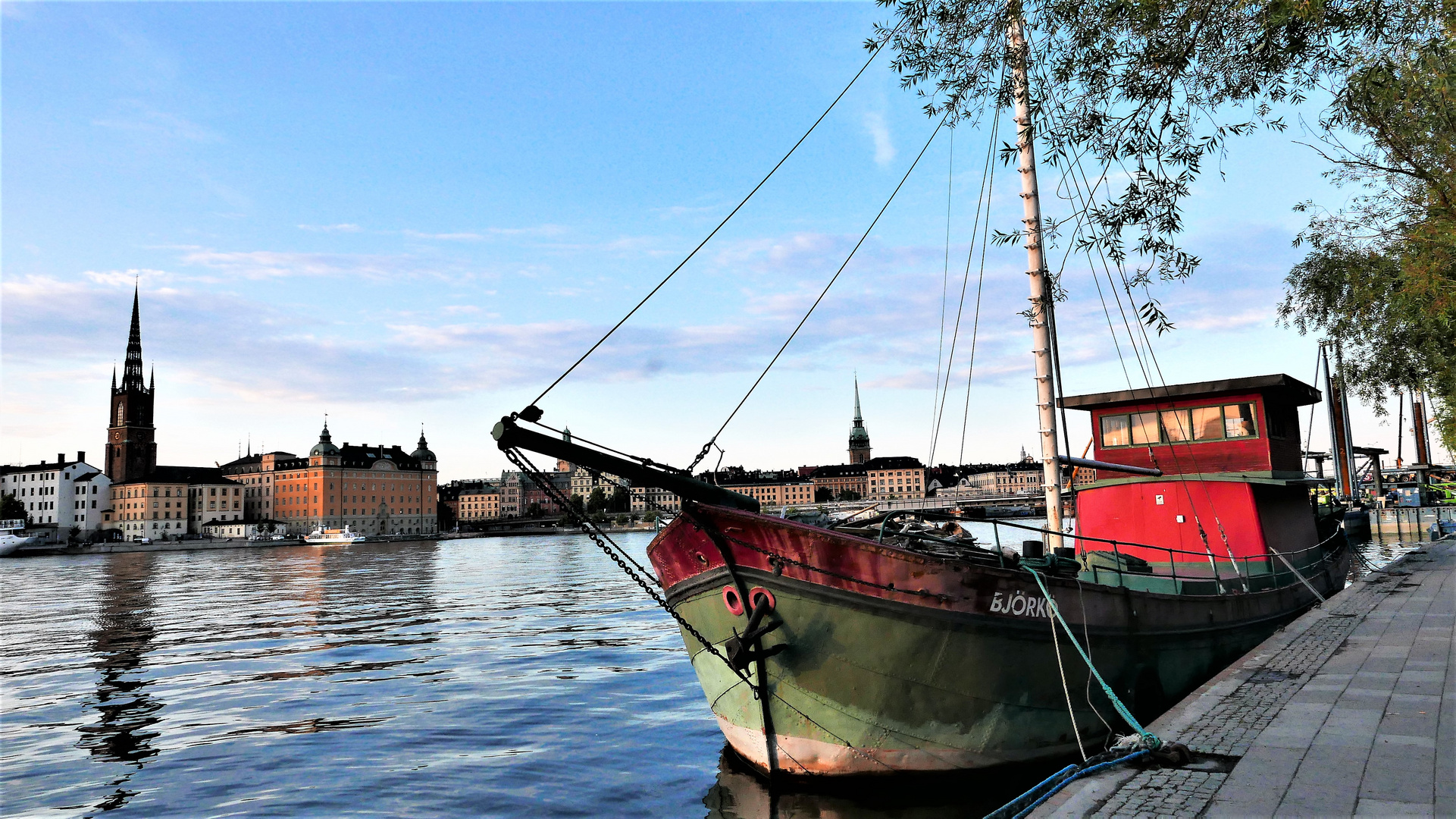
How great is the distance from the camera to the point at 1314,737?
23.9ft

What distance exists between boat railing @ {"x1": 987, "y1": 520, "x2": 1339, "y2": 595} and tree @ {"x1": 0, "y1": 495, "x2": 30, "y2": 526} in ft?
570

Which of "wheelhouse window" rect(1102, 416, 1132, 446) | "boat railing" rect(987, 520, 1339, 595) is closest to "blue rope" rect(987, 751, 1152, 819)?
"boat railing" rect(987, 520, 1339, 595)

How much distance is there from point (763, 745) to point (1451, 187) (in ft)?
44.9

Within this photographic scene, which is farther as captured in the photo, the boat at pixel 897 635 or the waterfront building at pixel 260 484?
the waterfront building at pixel 260 484

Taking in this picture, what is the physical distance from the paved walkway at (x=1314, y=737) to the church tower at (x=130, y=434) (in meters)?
185

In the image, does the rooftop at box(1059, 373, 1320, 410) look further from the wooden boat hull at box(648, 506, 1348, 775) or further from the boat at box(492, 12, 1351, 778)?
the wooden boat hull at box(648, 506, 1348, 775)

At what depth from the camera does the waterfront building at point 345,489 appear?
175 m

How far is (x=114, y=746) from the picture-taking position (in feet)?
42.6

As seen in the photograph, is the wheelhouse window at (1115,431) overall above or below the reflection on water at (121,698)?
above

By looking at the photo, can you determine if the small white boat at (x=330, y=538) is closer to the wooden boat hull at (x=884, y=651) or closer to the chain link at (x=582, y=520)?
the chain link at (x=582, y=520)

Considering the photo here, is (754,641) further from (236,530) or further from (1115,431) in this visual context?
(236,530)

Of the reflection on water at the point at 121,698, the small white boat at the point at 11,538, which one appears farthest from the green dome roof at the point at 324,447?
the reflection on water at the point at 121,698

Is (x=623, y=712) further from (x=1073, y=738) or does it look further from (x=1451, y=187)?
(x=1451, y=187)

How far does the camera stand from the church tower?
159 m
